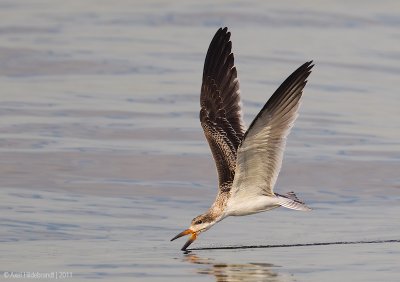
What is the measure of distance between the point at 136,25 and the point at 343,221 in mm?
12067

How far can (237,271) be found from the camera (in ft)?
34.9

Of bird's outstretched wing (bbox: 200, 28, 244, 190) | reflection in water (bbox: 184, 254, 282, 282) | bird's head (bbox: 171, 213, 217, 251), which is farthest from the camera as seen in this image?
bird's outstretched wing (bbox: 200, 28, 244, 190)

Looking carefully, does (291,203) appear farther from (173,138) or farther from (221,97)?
(173,138)

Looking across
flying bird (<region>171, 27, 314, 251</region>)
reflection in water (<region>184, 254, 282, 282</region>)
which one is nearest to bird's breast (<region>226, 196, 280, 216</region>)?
flying bird (<region>171, 27, 314, 251</region>)

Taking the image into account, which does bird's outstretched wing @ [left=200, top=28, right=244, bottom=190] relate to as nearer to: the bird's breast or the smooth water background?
the smooth water background

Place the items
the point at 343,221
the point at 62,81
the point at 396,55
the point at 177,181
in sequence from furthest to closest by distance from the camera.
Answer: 1. the point at 396,55
2. the point at 62,81
3. the point at 177,181
4. the point at 343,221

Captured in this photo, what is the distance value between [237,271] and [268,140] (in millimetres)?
1467

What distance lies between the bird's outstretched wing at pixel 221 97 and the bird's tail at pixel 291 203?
1235mm

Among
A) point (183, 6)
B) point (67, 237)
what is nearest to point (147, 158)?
point (67, 237)

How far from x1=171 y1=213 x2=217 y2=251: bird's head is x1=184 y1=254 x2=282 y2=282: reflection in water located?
73cm

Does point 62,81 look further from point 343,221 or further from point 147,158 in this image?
point 343,221

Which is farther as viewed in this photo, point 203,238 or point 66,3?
A: point 66,3

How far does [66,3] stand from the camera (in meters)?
26.5

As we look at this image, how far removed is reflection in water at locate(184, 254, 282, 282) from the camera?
10352mm
